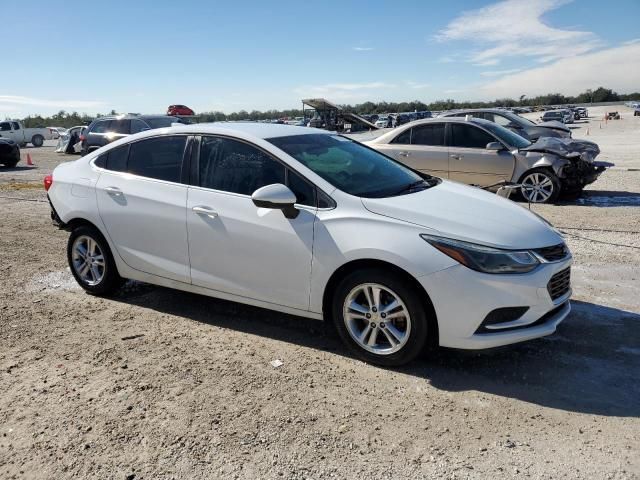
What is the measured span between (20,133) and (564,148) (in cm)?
3826

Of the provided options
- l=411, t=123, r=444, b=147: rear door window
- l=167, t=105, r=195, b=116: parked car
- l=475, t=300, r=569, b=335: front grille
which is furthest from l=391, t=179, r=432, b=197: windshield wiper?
l=167, t=105, r=195, b=116: parked car

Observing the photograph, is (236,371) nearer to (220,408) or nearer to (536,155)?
(220,408)

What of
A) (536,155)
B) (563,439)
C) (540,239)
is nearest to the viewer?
(563,439)

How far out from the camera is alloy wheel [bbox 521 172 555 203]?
9.93m

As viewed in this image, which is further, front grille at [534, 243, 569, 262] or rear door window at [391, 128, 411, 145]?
rear door window at [391, 128, 411, 145]

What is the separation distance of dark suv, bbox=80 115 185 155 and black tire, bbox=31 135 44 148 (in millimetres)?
22825

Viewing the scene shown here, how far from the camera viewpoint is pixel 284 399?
11.3ft

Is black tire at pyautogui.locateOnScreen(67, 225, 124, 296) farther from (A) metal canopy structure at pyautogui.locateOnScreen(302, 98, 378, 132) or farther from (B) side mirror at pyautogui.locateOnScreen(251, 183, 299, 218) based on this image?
(A) metal canopy structure at pyautogui.locateOnScreen(302, 98, 378, 132)

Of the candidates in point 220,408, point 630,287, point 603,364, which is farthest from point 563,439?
point 630,287

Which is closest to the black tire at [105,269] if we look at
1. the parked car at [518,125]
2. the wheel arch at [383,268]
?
the wheel arch at [383,268]

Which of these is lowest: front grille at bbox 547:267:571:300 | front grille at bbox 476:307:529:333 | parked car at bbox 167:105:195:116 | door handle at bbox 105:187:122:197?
front grille at bbox 476:307:529:333

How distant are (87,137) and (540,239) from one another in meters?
18.9

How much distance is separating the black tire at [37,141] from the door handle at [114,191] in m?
39.7

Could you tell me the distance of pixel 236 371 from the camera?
3840mm
